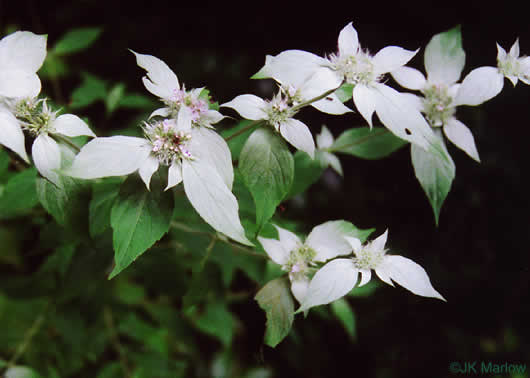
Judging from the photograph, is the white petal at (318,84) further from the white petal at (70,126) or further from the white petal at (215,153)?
the white petal at (70,126)

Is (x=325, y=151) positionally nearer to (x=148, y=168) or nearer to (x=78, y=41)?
(x=148, y=168)

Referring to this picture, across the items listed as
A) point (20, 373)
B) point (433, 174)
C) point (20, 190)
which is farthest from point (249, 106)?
point (20, 373)

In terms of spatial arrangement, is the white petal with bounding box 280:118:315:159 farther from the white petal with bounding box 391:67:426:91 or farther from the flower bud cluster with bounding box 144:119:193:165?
the white petal with bounding box 391:67:426:91

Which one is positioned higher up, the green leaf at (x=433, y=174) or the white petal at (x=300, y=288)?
the green leaf at (x=433, y=174)

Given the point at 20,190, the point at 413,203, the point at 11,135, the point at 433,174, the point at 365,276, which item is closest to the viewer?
the point at 11,135

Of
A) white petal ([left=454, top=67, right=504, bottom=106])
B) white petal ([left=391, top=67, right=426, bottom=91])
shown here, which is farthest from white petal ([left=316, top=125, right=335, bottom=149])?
white petal ([left=454, top=67, right=504, bottom=106])

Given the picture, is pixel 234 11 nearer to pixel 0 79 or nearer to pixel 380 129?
pixel 380 129

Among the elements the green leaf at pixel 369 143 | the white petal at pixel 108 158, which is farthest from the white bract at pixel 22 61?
the green leaf at pixel 369 143
